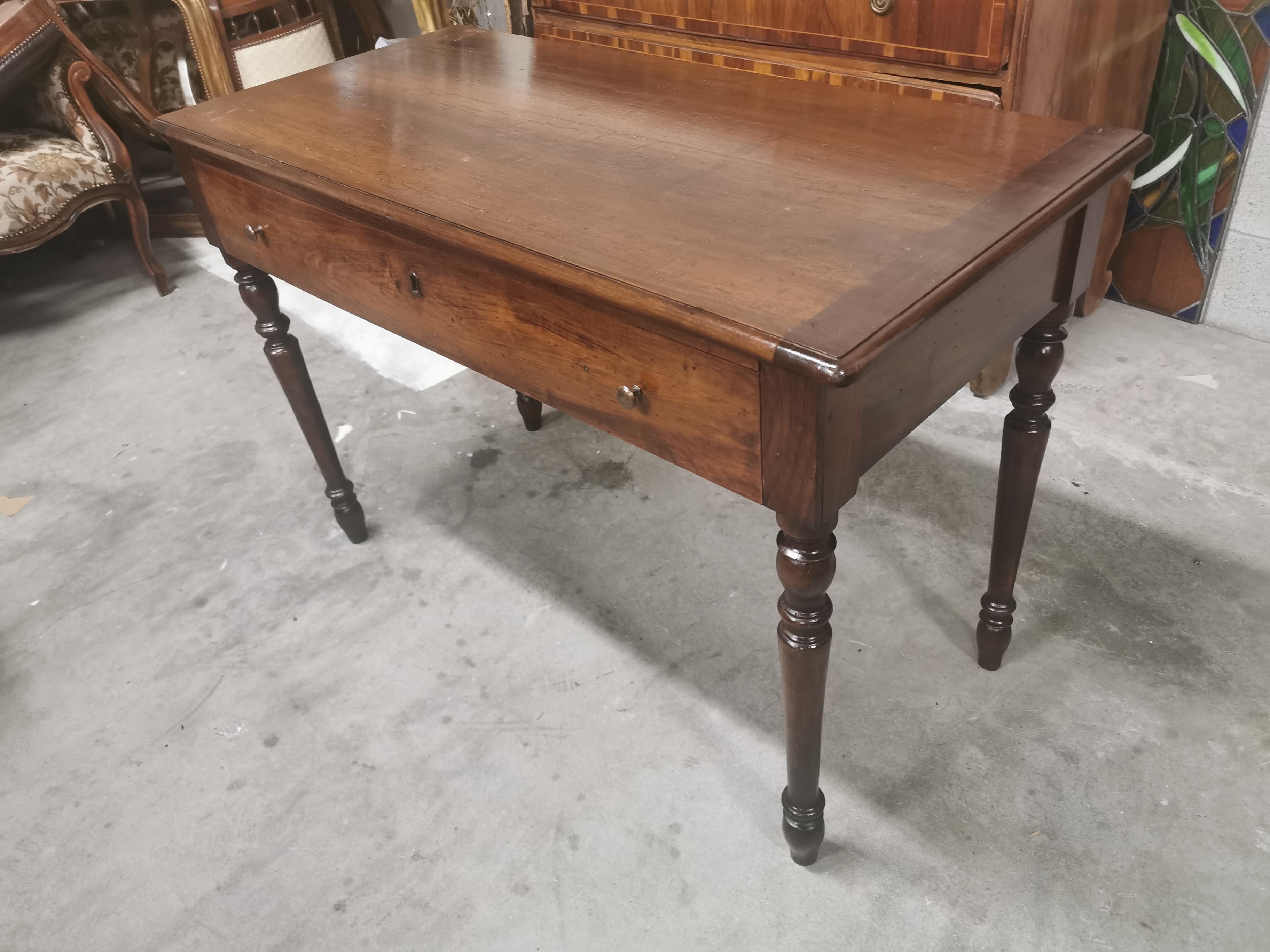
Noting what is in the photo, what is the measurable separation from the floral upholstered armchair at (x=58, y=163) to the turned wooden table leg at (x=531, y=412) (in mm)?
1667

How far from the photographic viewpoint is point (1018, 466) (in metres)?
1.49

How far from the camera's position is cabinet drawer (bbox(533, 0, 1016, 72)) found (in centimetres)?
178

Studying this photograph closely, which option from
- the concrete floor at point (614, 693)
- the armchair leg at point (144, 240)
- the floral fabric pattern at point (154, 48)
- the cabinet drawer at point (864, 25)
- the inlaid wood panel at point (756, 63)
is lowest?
the concrete floor at point (614, 693)

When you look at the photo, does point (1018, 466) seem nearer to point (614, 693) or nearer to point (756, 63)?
point (614, 693)

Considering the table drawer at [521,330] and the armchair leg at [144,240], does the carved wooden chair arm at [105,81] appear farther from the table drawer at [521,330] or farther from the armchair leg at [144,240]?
the table drawer at [521,330]

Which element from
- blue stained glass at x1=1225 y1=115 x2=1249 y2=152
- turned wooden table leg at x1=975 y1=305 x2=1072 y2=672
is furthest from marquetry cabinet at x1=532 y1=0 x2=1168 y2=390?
turned wooden table leg at x1=975 y1=305 x2=1072 y2=672

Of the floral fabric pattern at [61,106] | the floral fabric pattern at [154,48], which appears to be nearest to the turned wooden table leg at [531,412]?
the floral fabric pattern at [61,106]

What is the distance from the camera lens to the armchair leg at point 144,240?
3254mm

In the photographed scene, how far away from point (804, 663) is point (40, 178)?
287cm

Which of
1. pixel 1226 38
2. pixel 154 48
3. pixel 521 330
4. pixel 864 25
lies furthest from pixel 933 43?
pixel 154 48

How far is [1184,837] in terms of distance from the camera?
4.75ft

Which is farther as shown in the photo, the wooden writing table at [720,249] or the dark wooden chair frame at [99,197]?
the dark wooden chair frame at [99,197]

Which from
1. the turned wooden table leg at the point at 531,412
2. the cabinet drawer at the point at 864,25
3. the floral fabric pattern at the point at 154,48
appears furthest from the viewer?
the floral fabric pattern at the point at 154,48

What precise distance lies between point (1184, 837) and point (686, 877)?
73cm
